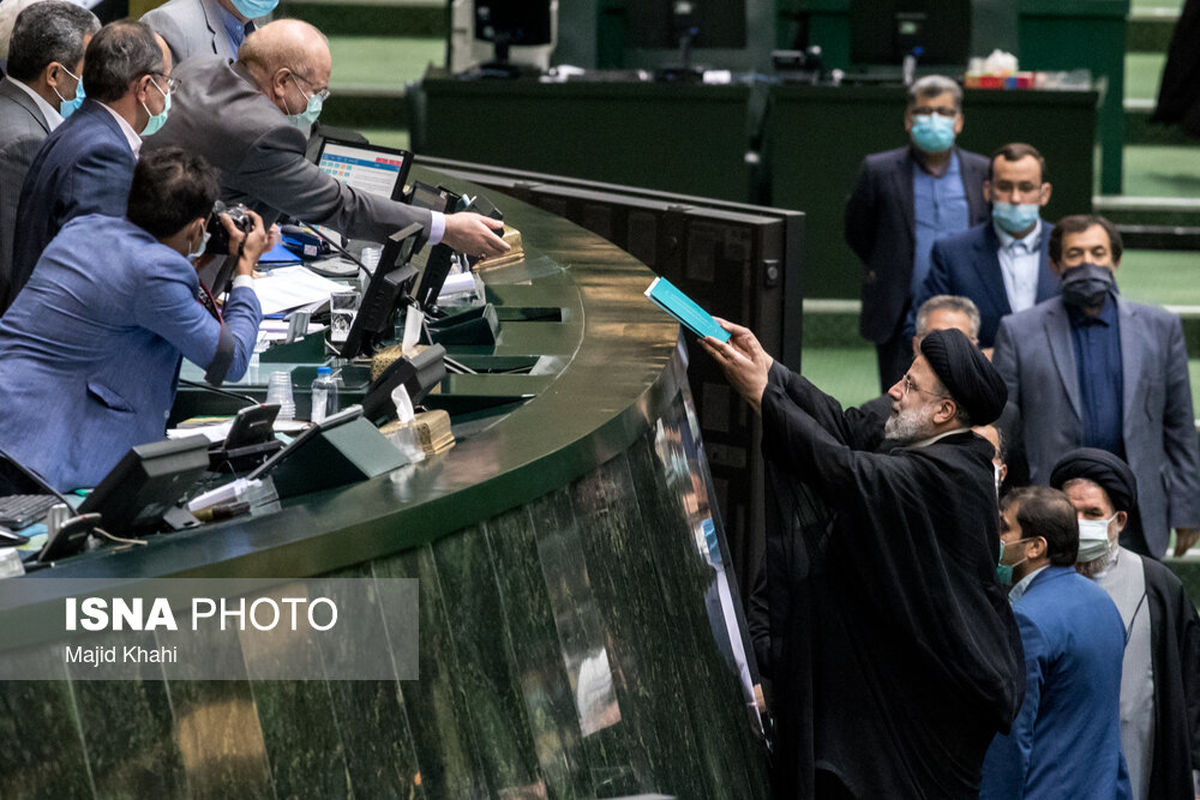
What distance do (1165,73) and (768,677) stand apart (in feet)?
23.5

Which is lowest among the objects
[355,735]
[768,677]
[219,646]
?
[768,677]

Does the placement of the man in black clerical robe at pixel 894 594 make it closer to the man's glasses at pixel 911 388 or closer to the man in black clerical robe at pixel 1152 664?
the man's glasses at pixel 911 388

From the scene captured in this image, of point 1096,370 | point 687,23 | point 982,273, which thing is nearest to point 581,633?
point 1096,370

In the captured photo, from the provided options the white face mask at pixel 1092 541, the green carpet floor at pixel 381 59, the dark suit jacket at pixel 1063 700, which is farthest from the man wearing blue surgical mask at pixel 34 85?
the green carpet floor at pixel 381 59

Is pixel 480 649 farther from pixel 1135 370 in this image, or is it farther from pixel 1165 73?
pixel 1165 73

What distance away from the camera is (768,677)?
4117 mm

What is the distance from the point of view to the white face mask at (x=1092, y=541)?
15.3 ft

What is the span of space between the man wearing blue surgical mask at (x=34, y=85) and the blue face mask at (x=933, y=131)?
12.5 ft

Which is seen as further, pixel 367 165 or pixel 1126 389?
pixel 1126 389

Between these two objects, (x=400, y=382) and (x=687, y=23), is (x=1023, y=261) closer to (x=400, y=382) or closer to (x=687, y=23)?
(x=400, y=382)

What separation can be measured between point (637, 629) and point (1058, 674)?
1211mm

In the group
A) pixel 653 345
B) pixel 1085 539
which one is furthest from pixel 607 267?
pixel 1085 539

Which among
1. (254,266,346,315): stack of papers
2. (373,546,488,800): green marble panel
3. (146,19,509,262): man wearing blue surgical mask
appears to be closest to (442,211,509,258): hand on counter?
(146,19,509,262): man wearing blue surgical mask

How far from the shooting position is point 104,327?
3484 millimetres
